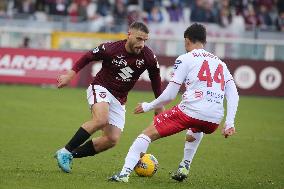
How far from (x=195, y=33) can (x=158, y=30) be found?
1975 cm

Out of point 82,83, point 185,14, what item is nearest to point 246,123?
point 82,83

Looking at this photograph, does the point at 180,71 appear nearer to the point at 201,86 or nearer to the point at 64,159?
the point at 201,86

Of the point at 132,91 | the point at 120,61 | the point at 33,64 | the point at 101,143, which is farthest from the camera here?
the point at 132,91

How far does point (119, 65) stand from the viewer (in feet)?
34.9

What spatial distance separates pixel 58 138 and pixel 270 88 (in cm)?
1299

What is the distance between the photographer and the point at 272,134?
17.5 metres

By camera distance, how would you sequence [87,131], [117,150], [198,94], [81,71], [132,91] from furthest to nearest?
[132,91] → [81,71] → [117,150] → [87,131] → [198,94]

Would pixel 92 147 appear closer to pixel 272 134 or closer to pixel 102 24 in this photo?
pixel 272 134

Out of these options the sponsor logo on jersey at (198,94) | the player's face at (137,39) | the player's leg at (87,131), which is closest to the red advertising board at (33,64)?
the player's leg at (87,131)

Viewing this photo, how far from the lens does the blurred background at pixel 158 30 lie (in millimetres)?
26375

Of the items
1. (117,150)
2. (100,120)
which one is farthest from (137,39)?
(117,150)

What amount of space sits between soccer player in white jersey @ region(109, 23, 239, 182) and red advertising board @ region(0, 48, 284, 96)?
15719 millimetres

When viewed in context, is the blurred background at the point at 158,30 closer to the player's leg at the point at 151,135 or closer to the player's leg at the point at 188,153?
the player's leg at the point at 188,153

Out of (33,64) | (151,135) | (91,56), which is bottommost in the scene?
(33,64)
